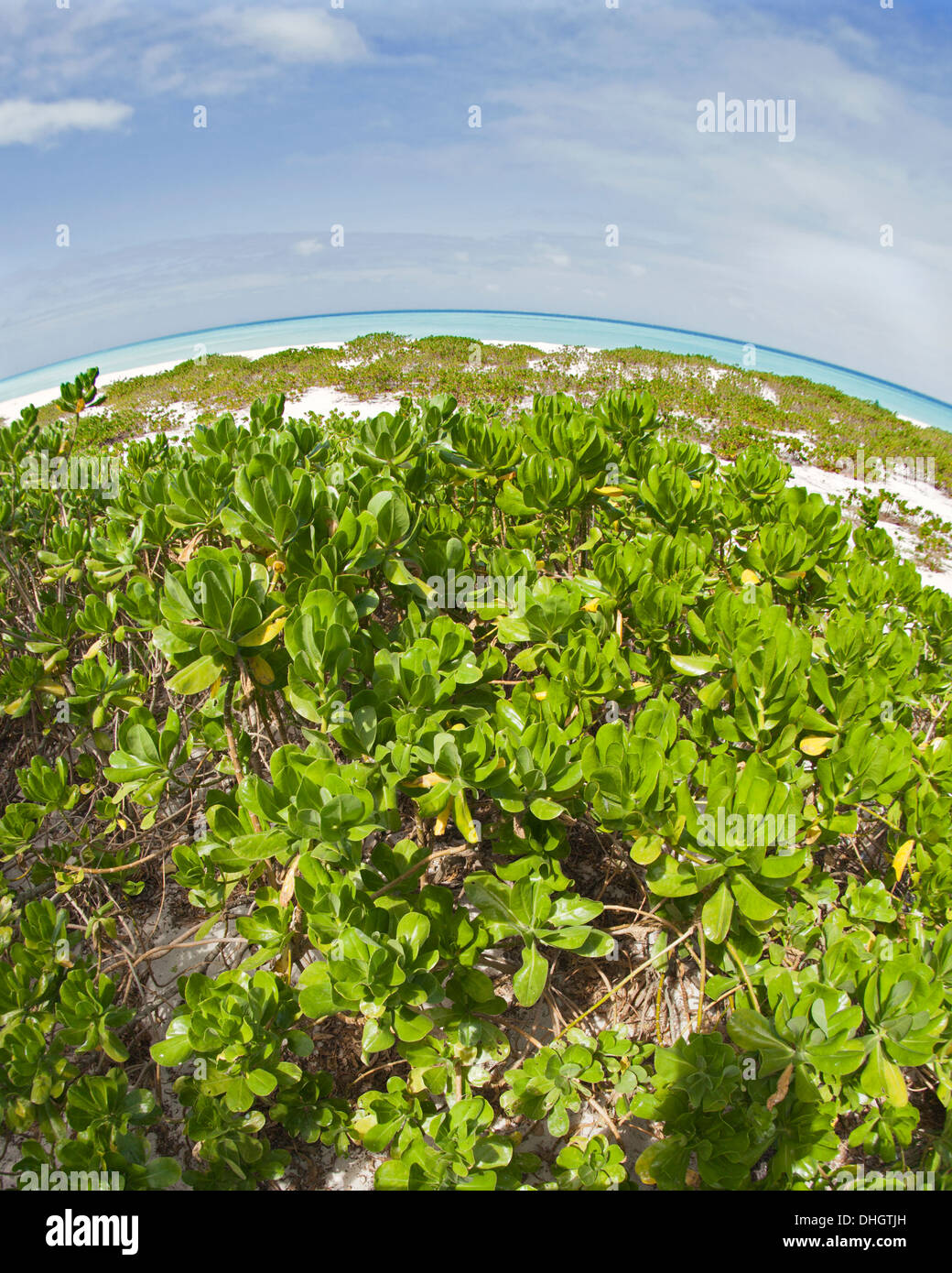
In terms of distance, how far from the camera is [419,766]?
4.25 ft

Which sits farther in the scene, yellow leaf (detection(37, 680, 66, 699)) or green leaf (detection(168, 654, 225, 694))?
yellow leaf (detection(37, 680, 66, 699))

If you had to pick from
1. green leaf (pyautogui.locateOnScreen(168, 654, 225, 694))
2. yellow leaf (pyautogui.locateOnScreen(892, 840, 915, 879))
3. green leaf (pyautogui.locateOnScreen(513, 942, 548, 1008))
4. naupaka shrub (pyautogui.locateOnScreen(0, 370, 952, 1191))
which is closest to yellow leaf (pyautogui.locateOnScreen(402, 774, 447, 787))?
naupaka shrub (pyautogui.locateOnScreen(0, 370, 952, 1191))

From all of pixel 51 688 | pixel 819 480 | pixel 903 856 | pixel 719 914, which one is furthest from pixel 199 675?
pixel 819 480

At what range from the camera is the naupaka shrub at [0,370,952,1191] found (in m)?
1.12

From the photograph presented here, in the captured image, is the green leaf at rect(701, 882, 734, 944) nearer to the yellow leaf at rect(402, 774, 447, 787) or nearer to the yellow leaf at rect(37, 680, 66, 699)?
the yellow leaf at rect(402, 774, 447, 787)

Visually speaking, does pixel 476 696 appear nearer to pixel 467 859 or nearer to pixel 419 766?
pixel 419 766

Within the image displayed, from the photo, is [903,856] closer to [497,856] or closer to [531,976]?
[531,976]

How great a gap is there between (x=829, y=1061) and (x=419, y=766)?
2.86 ft

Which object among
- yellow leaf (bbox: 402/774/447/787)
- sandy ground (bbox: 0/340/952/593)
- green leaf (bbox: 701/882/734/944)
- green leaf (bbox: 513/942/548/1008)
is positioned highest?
sandy ground (bbox: 0/340/952/593)

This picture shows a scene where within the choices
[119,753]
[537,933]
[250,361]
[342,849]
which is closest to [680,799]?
[537,933]

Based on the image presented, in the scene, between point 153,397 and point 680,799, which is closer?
point 680,799

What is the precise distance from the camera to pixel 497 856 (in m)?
2.07

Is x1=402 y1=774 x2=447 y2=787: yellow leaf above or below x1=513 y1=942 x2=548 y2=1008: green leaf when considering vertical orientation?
above

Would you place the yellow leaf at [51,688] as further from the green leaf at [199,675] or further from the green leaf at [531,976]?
the green leaf at [531,976]
